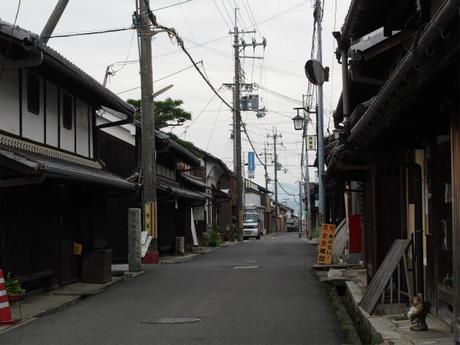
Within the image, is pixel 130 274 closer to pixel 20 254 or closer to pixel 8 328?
pixel 20 254

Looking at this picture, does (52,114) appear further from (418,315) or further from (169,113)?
(169,113)

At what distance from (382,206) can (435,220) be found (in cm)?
499

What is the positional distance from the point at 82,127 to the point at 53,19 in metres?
6.47

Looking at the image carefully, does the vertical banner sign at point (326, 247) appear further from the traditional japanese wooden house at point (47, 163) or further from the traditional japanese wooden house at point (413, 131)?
the traditional japanese wooden house at point (413, 131)

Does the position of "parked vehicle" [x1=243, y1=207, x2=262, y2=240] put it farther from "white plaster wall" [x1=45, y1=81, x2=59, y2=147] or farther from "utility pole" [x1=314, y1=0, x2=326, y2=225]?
"white plaster wall" [x1=45, y1=81, x2=59, y2=147]

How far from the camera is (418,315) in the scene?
28.3ft

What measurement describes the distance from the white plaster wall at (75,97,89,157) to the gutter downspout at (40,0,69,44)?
5587mm

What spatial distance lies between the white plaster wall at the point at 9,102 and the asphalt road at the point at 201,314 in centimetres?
397

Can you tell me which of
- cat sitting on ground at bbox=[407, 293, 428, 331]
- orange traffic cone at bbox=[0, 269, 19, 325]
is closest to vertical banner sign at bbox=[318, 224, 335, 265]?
orange traffic cone at bbox=[0, 269, 19, 325]

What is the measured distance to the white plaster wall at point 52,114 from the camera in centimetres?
1608

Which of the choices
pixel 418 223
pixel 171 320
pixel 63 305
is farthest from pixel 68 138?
pixel 418 223

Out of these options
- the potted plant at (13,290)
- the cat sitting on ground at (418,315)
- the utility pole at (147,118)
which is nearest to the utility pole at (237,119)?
the utility pole at (147,118)

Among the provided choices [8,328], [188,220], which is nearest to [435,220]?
[8,328]

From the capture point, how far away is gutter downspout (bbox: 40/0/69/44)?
40.7ft
